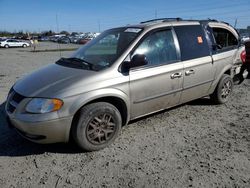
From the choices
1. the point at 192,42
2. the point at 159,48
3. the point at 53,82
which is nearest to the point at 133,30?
the point at 159,48

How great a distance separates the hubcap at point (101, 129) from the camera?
3.33 metres

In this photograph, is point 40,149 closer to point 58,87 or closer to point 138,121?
point 58,87

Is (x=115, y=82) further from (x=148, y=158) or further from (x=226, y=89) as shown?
(x=226, y=89)

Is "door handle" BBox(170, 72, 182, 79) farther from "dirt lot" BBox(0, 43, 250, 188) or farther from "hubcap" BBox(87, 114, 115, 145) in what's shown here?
"hubcap" BBox(87, 114, 115, 145)

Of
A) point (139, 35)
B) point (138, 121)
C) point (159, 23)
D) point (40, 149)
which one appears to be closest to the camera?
point (40, 149)

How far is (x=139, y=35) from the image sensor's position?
12.2ft

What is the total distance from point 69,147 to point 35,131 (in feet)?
2.21

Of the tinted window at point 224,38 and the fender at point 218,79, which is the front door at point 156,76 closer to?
the fender at point 218,79

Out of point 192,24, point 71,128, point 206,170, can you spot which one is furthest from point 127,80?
point 192,24

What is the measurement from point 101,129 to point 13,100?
1.30 meters

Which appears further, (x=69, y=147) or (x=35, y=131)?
(x=69, y=147)

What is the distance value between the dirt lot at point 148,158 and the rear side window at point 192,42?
1222 millimetres

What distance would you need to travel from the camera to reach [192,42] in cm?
432

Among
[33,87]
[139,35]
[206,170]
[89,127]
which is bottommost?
[206,170]
